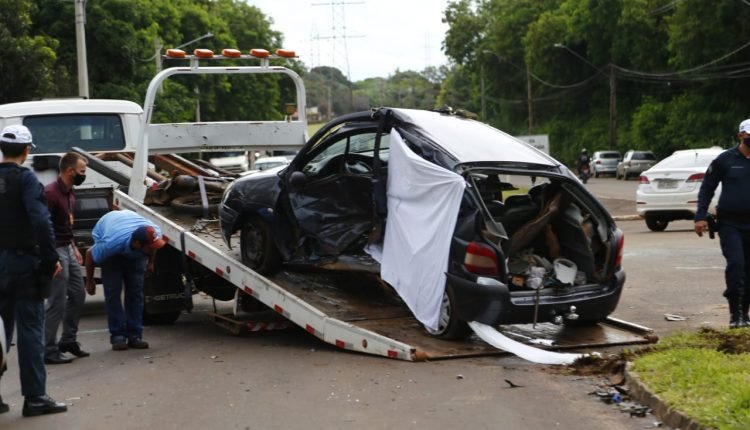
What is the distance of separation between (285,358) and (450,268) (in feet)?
5.41

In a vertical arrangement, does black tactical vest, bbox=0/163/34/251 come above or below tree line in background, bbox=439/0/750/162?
below

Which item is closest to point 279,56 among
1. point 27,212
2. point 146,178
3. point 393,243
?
point 146,178

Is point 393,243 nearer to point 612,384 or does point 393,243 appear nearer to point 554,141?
point 612,384

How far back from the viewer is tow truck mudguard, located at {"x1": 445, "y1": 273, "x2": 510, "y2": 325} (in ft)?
28.2

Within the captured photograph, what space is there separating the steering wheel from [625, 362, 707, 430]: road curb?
341cm

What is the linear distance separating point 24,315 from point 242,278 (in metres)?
3.15

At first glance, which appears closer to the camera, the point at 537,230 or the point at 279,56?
the point at 537,230

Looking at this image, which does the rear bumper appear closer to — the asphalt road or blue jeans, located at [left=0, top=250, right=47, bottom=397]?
the asphalt road

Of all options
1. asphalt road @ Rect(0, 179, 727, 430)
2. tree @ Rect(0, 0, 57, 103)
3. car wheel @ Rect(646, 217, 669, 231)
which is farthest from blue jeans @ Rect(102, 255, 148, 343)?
tree @ Rect(0, 0, 57, 103)

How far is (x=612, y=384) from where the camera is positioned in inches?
306

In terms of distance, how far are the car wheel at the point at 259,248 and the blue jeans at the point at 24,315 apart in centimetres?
332

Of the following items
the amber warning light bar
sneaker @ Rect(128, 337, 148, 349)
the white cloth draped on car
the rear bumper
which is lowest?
sneaker @ Rect(128, 337, 148, 349)

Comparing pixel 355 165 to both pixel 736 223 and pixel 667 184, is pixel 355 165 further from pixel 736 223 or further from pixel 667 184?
pixel 667 184

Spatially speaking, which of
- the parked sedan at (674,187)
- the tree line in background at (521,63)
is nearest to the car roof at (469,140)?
the parked sedan at (674,187)
